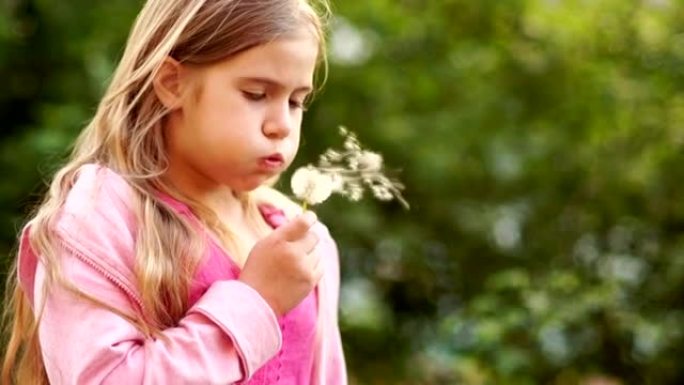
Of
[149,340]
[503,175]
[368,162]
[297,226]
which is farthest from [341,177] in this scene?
[503,175]

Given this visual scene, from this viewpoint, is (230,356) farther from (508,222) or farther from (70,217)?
(508,222)

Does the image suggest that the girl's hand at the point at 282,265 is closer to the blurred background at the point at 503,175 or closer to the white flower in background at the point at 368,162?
the white flower in background at the point at 368,162

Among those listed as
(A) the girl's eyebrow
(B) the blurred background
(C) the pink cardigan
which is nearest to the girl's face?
(A) the girl's eyebrow

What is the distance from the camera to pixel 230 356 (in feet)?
6.49

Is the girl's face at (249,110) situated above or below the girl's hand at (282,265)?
above

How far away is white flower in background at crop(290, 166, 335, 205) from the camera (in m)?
2.07

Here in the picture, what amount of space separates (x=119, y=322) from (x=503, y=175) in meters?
2.83

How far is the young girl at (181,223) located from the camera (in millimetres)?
1967

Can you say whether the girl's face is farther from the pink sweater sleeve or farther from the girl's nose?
the pink sweater sleeve

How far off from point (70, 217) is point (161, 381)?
0.23 metres

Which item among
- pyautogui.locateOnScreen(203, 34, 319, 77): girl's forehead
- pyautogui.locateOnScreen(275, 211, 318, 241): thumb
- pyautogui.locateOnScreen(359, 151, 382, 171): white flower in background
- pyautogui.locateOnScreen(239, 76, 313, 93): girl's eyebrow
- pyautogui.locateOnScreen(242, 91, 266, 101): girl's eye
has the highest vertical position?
pyautogui.locateOnScreen(203, 34, 319, 77): girl's forehead

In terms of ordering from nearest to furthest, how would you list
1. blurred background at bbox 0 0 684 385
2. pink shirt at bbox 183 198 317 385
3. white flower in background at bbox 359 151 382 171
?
pink shirt at bbox 183 198 317 385
white flower in background at bbox 359 151 382 171
blurred background at bbox 0 0 684 385

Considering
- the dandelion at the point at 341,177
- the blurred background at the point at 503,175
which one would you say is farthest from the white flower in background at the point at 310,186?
the blurred background at the point at 503,175

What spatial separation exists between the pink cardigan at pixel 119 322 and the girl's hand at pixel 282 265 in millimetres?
20
